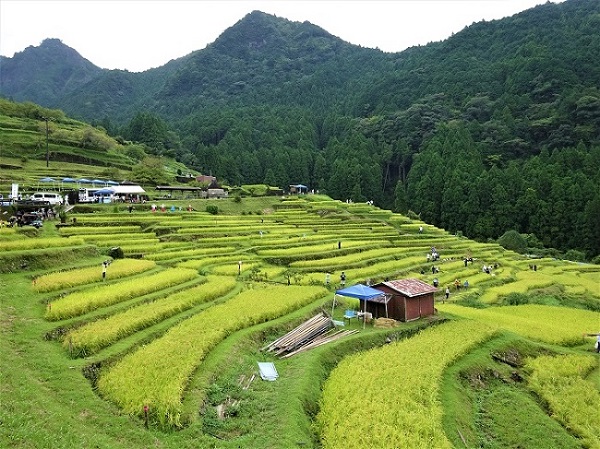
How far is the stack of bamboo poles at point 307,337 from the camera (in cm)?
1597

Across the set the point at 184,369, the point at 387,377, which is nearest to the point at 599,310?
the point at 387,377

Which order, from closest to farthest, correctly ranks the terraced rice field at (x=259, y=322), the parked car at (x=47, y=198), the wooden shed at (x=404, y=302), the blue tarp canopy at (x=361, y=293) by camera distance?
the terraced rice field at (x=259, y=322) → the blue tarp canopy at (x=361, y=293) → the wooden shed at (x=404, y=302) → the parked car at (x=47, y=198)

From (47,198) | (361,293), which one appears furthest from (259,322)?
(47,198)

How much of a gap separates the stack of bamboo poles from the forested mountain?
165ft

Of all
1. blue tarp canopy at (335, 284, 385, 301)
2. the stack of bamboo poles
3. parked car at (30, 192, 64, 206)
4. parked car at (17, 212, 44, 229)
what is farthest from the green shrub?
parked car at (17, 212, 44, 229)

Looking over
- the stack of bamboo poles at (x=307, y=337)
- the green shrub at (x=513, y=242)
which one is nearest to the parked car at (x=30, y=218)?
the stack of bamboo poles at (x=307, y=337)

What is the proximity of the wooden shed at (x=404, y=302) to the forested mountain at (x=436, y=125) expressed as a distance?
4569 cm

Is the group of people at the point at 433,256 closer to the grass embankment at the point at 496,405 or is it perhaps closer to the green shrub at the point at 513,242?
the grass embankment at the point at 496,405

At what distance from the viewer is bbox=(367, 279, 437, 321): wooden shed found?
20203 millimetres

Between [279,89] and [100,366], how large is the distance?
147 metres

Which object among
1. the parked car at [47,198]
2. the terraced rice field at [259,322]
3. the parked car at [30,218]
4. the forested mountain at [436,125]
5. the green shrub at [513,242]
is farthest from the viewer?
the forested mountain at [436,125]

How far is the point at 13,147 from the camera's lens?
5853 centimetres

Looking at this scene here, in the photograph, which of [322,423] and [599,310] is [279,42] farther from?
[322,423]

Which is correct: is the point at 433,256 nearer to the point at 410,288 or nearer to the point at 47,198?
the point at 410,288
